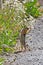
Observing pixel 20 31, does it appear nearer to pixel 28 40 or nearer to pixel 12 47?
pixel 28 40

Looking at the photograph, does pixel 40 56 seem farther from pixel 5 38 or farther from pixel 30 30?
pixel 30 30

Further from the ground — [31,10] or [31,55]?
[31,55]

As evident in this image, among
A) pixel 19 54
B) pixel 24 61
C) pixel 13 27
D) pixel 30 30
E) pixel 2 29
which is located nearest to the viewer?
pixel 24 61

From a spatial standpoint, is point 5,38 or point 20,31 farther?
point 20,31

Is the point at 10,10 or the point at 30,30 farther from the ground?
the point at 10,10

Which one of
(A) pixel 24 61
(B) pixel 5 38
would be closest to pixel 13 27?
(B) pixel 5 38

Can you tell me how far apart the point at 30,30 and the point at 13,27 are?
0.82m

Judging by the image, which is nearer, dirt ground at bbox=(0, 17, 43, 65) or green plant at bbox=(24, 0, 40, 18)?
dirt ground at bbox=(0, 17, 43, 65)

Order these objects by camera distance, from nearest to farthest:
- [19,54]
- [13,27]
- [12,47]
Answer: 1. [19,54]
2. [12,47]
3. [13,27]

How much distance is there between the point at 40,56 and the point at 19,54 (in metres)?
0.43

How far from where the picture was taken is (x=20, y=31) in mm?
7102

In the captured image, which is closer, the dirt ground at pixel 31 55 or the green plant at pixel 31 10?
the dirt ground at pixel 31 55

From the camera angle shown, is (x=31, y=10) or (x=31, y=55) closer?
(x=31, y=55)

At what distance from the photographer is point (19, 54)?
587cm
